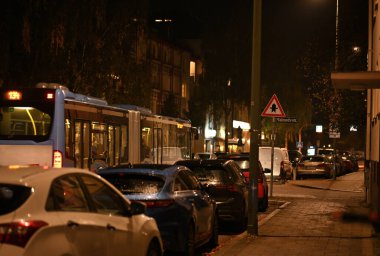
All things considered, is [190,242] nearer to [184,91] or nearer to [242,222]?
[242,222]

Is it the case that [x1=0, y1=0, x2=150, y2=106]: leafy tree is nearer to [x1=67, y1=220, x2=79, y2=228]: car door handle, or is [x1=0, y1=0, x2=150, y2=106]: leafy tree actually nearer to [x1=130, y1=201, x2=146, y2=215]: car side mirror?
[x1=130, y1=201, x2=146, y2=215]: car side mirror

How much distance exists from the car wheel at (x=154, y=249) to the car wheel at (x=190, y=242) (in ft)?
6.51

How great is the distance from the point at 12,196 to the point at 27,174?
436 millimetres

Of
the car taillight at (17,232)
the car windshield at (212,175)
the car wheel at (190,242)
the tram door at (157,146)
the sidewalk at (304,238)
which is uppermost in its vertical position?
the tram door at (157,146)

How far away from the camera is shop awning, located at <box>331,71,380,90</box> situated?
10.4 m

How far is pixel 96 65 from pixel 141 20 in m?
2.56

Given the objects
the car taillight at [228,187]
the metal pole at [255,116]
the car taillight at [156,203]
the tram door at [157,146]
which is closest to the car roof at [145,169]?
the car taillight at [156,203]

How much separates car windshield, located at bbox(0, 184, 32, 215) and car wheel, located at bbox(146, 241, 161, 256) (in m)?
2.44

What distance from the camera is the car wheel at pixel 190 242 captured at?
10.5 metres

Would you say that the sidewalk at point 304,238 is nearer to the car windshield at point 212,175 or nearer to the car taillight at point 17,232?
the car windshield at point 212,175

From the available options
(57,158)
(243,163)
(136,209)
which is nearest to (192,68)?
(243,163)

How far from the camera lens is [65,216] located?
6.30 metres

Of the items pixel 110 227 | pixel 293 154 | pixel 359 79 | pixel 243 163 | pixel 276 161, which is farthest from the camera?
pixel 293 154

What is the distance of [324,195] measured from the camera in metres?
25.9
